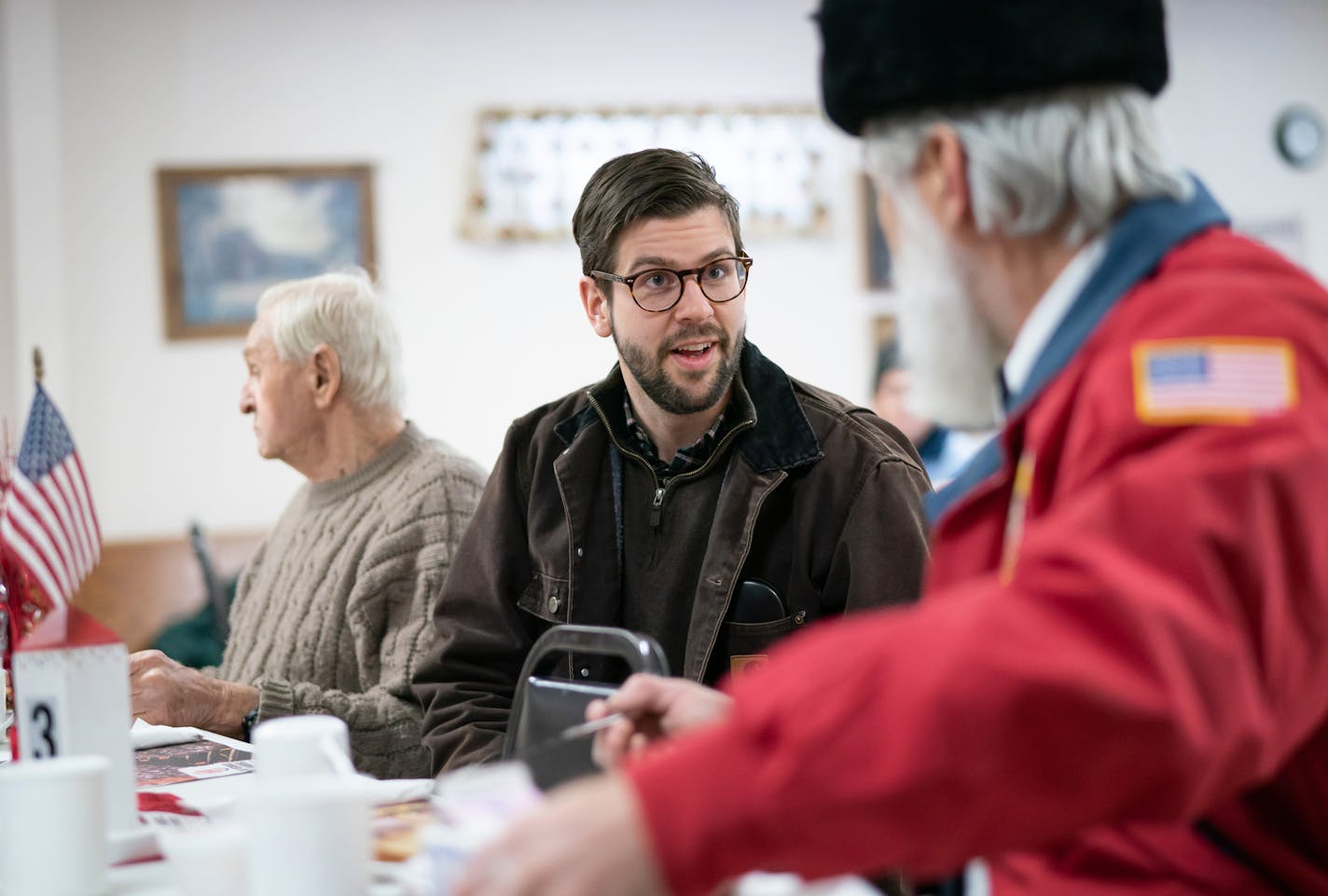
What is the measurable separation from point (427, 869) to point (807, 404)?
56.1 inches

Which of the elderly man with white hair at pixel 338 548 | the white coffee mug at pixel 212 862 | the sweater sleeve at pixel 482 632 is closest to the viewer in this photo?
the white coffee mug at pixel 212 862

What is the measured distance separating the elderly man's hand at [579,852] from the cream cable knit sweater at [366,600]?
68.9 inches

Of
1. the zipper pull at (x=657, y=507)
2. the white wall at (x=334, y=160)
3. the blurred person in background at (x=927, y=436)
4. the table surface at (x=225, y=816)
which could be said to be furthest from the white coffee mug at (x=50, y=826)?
the white wall at (x=334, y=160)

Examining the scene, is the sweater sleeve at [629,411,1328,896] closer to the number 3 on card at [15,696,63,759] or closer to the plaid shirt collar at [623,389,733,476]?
the number 3 on card at [15,696,63,759]

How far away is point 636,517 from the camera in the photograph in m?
2.35

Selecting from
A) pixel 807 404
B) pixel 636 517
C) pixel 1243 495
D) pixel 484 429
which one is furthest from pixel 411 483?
pixel 484 429

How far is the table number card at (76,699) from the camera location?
146 cm

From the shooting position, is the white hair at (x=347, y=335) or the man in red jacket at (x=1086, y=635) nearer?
the man in red jacket at (x=1086, y=635)

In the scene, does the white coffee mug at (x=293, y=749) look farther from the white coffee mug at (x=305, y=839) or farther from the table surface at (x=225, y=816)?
the white coffee mug at (x=305, y=839)

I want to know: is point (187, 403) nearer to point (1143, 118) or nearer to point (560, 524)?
point (560, 524)

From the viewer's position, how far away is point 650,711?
1.47 meters

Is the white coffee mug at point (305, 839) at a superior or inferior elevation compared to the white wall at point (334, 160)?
inferior

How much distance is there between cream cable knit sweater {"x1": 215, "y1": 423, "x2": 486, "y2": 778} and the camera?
8.47 ft

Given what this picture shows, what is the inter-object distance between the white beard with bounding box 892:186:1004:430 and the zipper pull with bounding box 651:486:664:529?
981 mm
